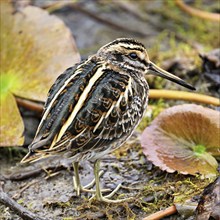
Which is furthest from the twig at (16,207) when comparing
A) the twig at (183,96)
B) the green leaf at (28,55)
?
the twig at (183,96)

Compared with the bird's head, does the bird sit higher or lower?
lower

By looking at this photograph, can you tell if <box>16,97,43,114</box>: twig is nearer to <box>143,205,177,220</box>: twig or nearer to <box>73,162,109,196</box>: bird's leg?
<box>73,162,109,196</box>: bird's leg

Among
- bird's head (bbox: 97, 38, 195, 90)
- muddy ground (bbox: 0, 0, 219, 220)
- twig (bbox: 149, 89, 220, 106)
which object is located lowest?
muddy ground (bbox: 0, 0, 219, 220)

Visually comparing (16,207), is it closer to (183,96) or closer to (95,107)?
(95,107)

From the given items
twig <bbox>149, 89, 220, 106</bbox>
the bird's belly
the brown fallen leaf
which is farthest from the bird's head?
twig <bbox>149, 89, 220, 106</bbox>

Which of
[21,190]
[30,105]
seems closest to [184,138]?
[21,190]

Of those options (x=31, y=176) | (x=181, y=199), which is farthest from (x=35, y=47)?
(x=181, y=199)

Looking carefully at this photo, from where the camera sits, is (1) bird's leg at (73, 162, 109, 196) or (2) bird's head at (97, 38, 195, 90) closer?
(2) bird's head at (97, 38, 195, 90)

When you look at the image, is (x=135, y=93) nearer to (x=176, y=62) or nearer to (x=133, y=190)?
(x=133, y=190)
